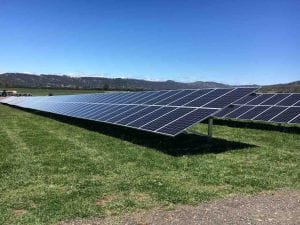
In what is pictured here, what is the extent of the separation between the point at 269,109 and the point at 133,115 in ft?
31.2

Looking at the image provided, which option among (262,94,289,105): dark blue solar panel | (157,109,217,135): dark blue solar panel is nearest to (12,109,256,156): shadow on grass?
(157,109,217,135): dark blue solar panel

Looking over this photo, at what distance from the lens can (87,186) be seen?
11.6 m

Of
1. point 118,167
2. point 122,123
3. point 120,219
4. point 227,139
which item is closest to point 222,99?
point 227,139

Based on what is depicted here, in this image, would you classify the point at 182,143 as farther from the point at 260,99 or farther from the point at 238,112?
the point at 260,99

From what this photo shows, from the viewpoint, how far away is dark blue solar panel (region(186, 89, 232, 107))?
786 inches

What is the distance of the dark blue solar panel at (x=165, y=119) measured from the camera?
A: 59.5 ft

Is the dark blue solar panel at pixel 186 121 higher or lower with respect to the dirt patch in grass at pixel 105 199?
higher

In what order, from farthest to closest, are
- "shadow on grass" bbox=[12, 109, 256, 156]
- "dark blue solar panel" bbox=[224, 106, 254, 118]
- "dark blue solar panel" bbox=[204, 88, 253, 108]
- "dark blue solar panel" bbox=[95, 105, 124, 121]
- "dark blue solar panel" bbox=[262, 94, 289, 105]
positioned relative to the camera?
"dark blue solar panel" bbox=[262, 94, 289, 105]
"dark blue solar panel" bbox=[224, 106, 254, 118]
"dark blue solar panel" bbox=[95, 105, 124, 121]
"dark blue solar panel" bbox=[204, 88, 253, 108]
"shadow on grass" bbox=[12, 109, 256, 156]

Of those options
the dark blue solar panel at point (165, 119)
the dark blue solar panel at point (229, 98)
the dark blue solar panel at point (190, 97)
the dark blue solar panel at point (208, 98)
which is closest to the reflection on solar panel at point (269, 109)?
the dark blue solar panel at point (190, 97)

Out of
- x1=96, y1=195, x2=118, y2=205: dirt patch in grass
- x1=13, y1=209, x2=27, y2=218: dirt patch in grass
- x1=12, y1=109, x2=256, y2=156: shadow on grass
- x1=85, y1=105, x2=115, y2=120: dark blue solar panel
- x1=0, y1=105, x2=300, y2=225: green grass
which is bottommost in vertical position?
x1=13, y1=209, x2=27, y2=218: dirt patch in grass

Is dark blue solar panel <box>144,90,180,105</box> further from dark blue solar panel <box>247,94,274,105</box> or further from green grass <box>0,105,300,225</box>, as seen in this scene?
dark blue solar panel <box>247,94,274,105</box>

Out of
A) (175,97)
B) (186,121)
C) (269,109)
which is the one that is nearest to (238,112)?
(269,109)

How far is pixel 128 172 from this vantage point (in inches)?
519

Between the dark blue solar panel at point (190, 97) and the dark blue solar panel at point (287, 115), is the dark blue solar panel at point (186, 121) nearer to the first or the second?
the dark blue solar panel at point (190, 97)
